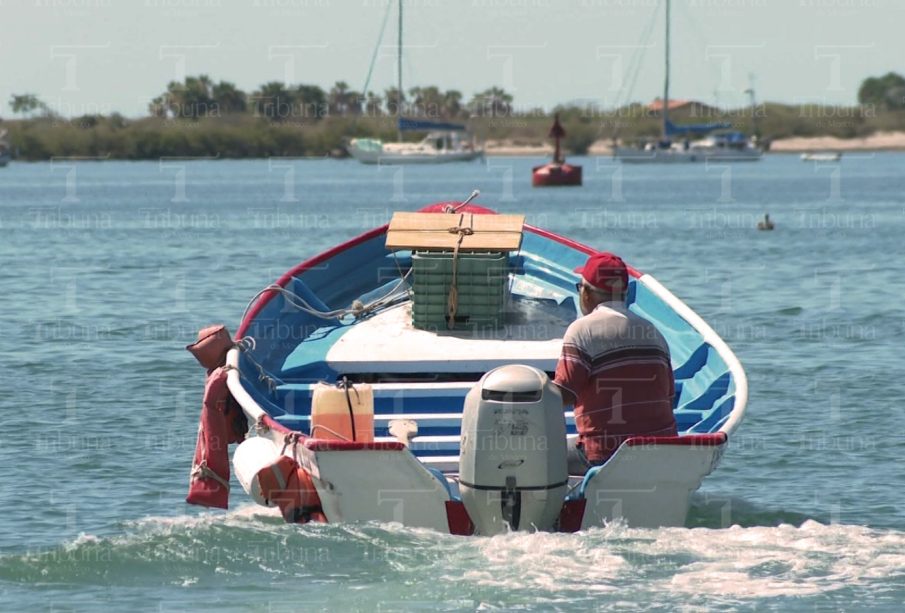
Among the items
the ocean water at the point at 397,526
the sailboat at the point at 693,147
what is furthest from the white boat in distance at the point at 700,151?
the ocean water at the point at 397,526

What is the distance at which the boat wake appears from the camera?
8.45 metres

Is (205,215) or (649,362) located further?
(205,215)

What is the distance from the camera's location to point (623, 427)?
30.8 feet

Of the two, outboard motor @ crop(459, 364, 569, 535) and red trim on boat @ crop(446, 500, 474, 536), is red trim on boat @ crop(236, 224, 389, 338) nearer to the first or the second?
red trim on boat @ crop(446, 500, 474, 536)

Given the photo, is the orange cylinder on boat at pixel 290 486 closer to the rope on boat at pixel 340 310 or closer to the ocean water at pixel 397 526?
the ocean water at pixel 397 526

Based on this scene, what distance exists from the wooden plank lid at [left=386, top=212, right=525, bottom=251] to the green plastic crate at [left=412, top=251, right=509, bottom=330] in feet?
0.28

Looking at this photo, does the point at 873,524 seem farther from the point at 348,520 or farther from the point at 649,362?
the point at 348,520

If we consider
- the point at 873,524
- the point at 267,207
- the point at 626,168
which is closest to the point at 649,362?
the point at 873,524

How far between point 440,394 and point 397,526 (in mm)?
2197

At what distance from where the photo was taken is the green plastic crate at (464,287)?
12625mm

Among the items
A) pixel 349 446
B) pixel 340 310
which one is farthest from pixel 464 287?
pixel 349 446

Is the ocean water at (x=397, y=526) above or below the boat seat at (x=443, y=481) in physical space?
below

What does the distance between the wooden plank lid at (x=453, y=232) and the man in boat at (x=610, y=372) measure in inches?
125

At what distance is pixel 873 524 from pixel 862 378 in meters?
6.54
